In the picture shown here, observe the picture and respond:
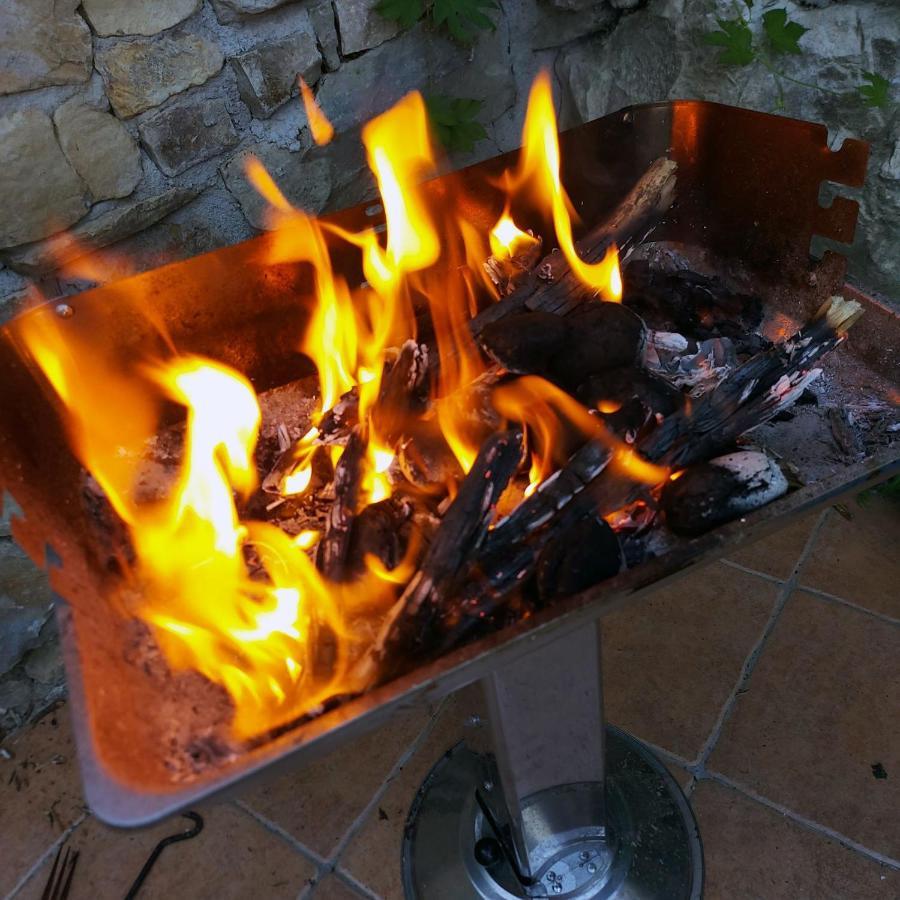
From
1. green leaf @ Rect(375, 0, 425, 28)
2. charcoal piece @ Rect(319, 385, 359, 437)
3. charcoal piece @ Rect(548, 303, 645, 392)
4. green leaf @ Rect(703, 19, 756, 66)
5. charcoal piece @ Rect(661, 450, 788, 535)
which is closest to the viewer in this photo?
charcoal piece @ Rect(661, 450, 788, 535)

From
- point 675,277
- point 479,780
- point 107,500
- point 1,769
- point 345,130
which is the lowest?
point 479,780

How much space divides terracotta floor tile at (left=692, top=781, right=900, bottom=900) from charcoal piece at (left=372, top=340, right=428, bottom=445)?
3.65ft

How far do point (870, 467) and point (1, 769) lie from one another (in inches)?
83.9

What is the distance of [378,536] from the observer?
125cm

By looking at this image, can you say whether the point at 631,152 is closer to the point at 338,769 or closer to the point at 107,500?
the point at 107,500

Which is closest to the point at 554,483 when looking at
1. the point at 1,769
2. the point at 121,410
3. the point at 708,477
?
the point at 708,477

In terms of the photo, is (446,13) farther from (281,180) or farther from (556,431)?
(556,431)

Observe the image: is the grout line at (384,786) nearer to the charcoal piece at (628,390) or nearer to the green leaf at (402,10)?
the charcoal piece at (628,390)

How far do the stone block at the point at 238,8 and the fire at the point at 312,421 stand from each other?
0.21 m

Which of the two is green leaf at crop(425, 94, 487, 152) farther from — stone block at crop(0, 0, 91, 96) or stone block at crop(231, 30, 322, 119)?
stone block at crop(0, 0, 91, 96)

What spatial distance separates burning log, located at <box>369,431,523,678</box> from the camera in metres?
1.07

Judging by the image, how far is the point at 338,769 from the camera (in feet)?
6.35

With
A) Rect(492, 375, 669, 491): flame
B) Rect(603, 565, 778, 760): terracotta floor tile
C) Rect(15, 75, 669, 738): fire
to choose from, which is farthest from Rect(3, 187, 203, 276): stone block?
Rect(603, 565, 778, 760): terracotta floor tile

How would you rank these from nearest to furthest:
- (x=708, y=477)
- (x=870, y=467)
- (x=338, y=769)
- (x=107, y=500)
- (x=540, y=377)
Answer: (x=870, y=467), (x=708, y=477), (x=107, y=500), (x=540, y=377), (x=338, y=769)
